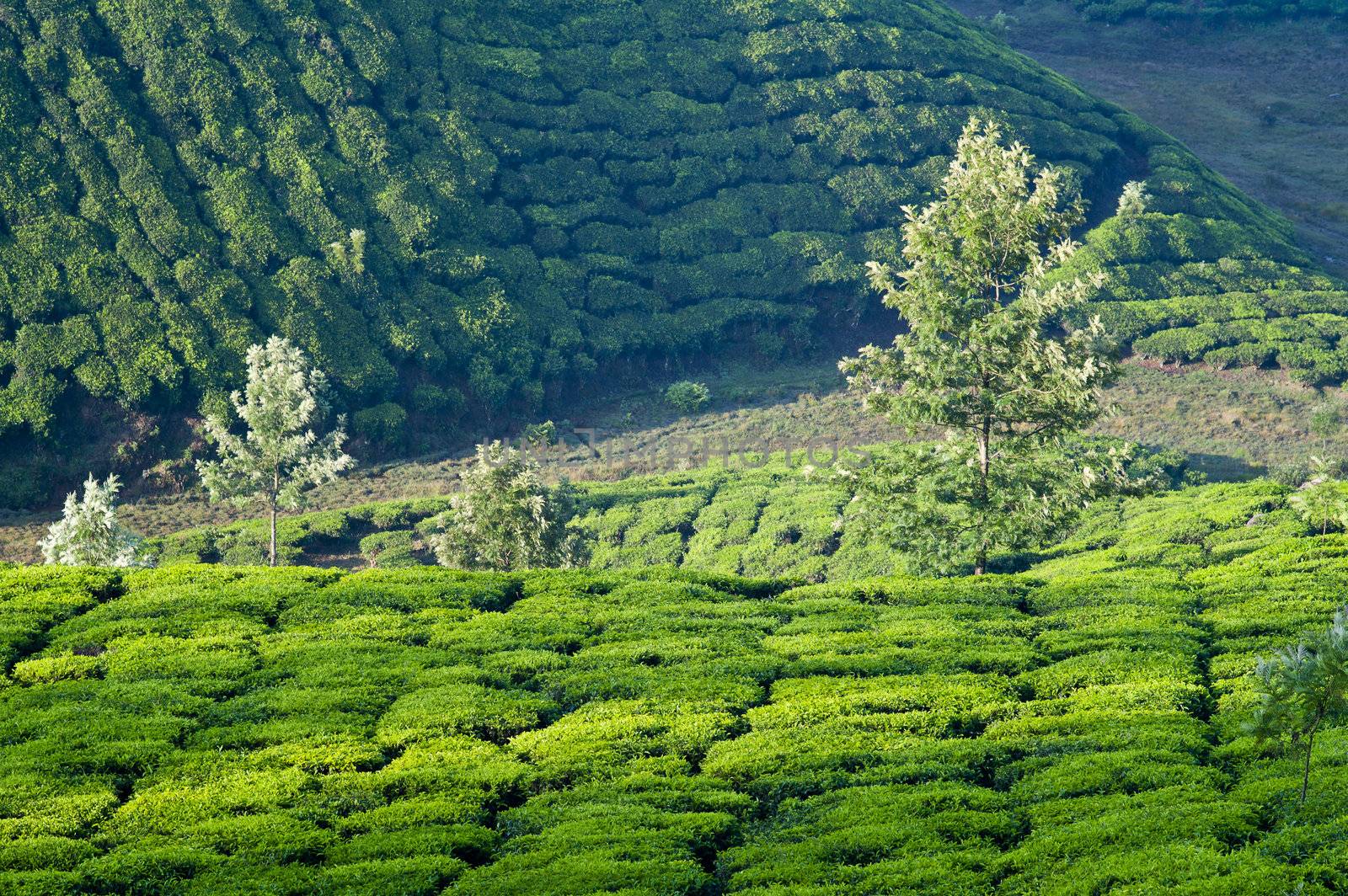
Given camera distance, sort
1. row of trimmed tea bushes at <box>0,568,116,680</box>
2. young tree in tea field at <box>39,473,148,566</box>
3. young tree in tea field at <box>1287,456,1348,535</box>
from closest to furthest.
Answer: row of trimmed tea bushes at <box>0,568,116,680</box> < young tree in tea field at <box>1287,456,1348,535</box> < young tree in tea field at <box>39,473,148,566</box>

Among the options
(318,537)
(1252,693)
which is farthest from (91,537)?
(1252,693)

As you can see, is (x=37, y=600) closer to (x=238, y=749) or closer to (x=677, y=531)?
(x=238, y=749)

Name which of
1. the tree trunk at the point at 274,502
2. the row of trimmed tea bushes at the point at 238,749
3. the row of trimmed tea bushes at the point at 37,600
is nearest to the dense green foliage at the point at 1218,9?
the tree trunk at the point at 274,502

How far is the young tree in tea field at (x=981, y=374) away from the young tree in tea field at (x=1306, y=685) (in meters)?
19.6

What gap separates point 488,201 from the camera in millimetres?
96125

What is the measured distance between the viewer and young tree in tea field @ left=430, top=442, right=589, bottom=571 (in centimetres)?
5069

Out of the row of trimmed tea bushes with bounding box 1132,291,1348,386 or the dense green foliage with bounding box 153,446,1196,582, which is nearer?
the dense green foliage with bounding box 153,446,1196,582

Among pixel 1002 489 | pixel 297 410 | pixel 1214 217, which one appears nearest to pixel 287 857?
pixel 1002 489

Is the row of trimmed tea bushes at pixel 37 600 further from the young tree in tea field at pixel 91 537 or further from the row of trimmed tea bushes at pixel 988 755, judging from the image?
the row of trimmed tea bushes at pixel 988 755

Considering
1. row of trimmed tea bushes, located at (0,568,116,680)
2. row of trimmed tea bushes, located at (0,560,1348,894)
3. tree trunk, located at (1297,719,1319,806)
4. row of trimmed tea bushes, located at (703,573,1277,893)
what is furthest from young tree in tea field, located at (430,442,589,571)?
tree trunk, located at (1297,719,1319,806)

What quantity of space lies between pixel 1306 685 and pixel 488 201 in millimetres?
82643

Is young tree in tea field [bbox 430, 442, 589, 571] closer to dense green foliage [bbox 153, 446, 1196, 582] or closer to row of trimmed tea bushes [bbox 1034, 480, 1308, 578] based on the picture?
dense green foliage [bbox 153, 446, 1196, 582]

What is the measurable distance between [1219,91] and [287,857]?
143862 millimetres

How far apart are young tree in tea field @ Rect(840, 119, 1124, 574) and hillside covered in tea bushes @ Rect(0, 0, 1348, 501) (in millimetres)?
44940
